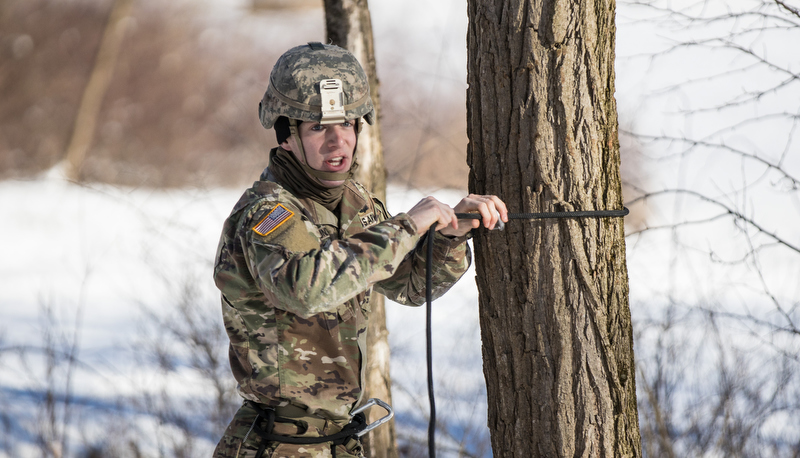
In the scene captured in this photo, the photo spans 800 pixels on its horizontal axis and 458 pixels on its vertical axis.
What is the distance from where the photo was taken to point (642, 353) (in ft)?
15.3

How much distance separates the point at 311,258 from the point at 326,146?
0.45 meters

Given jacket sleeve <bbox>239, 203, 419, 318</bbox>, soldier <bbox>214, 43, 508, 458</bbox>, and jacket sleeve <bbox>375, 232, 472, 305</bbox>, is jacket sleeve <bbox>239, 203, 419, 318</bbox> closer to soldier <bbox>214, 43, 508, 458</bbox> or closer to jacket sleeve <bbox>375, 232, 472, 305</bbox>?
soldier <bbox>214, 43, 508, 458</bbox>

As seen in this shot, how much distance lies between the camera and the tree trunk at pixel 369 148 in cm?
362

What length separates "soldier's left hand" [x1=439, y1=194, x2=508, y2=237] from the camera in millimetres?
1904

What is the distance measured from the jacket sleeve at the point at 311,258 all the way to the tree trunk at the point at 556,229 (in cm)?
43

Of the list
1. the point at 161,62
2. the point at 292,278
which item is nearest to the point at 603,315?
the point at 292,278

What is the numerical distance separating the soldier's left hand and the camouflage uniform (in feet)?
0.18

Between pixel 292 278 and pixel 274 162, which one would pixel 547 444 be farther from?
pixel 274 162

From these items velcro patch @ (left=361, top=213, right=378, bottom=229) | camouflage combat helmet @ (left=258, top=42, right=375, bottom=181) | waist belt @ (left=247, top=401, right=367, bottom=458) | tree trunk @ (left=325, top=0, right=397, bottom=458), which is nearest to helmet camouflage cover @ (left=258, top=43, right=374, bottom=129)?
camouflage combat helmet @ (left=258, top=42, right=375, bottom=181)

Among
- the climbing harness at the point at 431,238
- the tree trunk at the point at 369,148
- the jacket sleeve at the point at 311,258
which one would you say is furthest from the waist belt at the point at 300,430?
the tree trunk at the point at 369,148

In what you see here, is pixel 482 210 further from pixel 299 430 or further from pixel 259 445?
pixel 259 445

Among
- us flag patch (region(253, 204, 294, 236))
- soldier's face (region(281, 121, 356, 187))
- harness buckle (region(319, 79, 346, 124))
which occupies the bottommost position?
us flag patch (region(253, 204, 294, 236))

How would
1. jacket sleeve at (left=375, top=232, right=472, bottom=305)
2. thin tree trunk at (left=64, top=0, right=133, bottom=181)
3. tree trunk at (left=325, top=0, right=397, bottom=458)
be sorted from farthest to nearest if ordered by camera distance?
thin tree trunk at (left=64, top=0, right=133, bottom=181) < tree trunk at (left=325, top=0, right=397, bottom=458) < jacket sleeve at (left=375, top=232, right=472, bottom=305)

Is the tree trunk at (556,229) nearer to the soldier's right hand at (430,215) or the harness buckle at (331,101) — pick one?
the soldier's right hand at (430,215)
